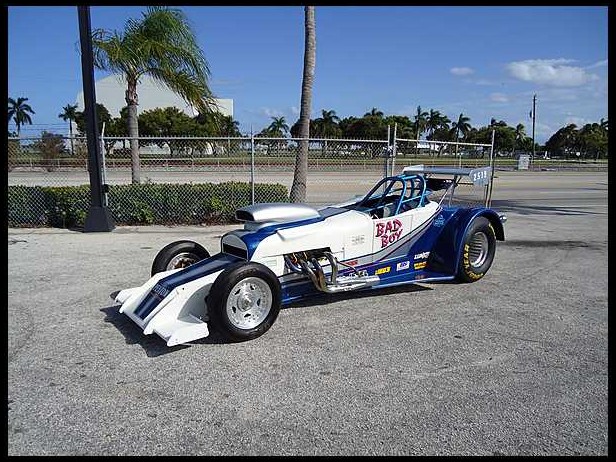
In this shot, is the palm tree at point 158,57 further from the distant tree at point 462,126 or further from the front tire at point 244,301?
the distant tree at point 462,126

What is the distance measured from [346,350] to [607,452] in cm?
188

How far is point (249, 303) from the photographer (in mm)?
4289

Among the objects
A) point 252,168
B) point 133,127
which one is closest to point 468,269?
point 252,168

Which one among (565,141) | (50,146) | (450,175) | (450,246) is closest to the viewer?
(450,246)

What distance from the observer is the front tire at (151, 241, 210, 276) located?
5.23m

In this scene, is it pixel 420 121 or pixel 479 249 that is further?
pixel 420 121

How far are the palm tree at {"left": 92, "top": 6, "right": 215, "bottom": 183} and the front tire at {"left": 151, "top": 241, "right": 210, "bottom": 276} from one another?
21.0ft

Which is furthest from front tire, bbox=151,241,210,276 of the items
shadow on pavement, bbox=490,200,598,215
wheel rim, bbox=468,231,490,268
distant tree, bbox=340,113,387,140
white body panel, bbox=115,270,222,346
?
distant tree, bbox=340,113,387,140

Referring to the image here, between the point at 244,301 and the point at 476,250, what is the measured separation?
3.32 metres

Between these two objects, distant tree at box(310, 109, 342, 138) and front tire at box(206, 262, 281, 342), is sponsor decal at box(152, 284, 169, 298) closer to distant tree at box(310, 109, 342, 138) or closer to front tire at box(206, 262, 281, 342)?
front tire at box(206, 262, 281, 342)

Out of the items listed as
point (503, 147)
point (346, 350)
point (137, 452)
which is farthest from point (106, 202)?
point (503, 147)

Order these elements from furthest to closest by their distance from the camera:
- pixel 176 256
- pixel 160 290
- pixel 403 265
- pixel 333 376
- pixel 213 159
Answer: pixel 213 159 < pixel 403 265 < pixel 176 256 < pixel 160 290 < pixel 333 376

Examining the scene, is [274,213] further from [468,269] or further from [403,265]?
[468,269]

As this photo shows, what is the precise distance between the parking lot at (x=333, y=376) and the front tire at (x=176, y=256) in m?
0.63
